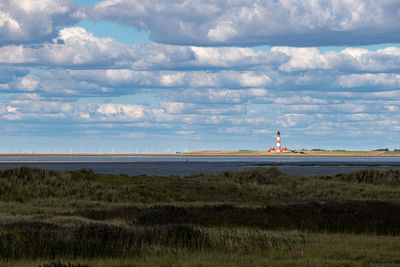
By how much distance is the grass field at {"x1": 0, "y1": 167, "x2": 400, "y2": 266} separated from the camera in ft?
46.4

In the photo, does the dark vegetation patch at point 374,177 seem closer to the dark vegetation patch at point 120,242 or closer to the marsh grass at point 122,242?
the dark vegetation patch at point 120,242

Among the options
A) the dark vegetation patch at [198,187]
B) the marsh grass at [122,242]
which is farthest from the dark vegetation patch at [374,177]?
the marsh grass at [122,242]

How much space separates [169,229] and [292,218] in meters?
7.18

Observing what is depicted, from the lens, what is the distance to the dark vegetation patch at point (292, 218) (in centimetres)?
2087

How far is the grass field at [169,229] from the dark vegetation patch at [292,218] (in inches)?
1.6

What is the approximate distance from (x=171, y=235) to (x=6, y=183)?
2328 centimetres

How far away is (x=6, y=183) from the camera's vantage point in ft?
122

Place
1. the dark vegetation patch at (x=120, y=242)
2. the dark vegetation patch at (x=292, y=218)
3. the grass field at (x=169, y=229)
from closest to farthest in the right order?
the grass field at (x=169, y=229)
the dark vegetation patch at (x=120, y=242)
the dark vegetation patch at (x=292, y=218)

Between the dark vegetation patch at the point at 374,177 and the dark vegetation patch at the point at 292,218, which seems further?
the dark vegetation patch at the point at 374,177

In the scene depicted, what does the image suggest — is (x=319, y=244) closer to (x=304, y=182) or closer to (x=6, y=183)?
(x=6, y=183)

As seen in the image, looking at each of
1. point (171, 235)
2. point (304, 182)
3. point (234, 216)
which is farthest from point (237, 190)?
point (171, 235)

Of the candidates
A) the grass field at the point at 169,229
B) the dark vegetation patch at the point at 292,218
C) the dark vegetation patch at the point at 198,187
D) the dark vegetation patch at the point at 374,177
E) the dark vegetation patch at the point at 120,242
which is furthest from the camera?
the dark vegetation patch at the point at 374,177

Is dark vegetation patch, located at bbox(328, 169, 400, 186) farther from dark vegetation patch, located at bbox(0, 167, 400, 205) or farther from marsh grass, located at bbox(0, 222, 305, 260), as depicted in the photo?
marsh grass, located at bbox(0, 222, 305, 260)

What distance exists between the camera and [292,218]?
23.0m
